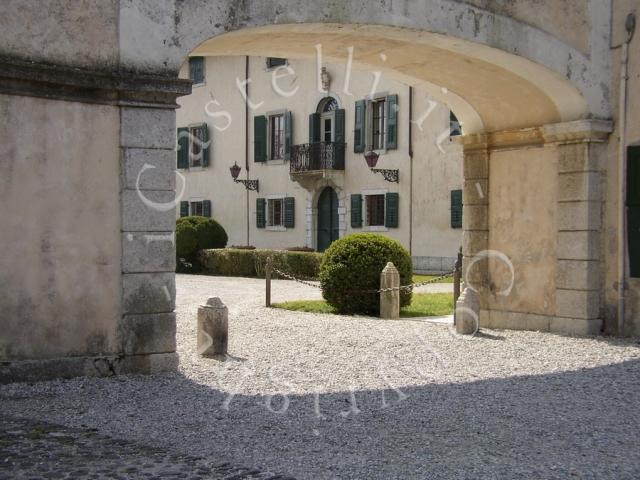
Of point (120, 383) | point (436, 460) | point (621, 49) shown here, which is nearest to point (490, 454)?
point (436, 460)

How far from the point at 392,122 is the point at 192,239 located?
6.77m

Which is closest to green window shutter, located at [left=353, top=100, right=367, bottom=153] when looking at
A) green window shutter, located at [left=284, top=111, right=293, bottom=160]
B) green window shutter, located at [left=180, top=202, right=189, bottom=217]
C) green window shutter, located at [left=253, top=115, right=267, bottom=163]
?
green window shutter, located at [left=284, top=111, right=293, bottom=160]

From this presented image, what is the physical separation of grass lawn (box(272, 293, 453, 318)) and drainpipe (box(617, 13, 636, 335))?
11.5 ft

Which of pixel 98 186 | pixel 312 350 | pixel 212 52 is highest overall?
pixel 212 52

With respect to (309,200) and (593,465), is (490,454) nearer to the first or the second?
(593,465)

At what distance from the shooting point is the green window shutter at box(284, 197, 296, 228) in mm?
25969

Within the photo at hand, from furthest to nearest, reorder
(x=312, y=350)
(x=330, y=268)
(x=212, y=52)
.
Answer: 1. (x=330, y=268)
2. (x=312, y=350)
3. (x=212, y=52)

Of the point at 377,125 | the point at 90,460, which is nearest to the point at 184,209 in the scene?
the point at 377,125

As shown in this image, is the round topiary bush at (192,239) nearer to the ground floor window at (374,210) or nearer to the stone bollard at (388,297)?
the ground floor window at (374,210)

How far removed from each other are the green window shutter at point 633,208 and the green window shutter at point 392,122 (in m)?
13.8

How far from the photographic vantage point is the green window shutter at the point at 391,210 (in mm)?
22828

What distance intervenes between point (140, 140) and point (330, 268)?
596cm

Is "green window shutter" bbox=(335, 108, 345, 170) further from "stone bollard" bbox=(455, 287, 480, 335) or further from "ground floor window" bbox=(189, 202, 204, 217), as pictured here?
"stone bollard" bbox=(455, 287, 480, 335)

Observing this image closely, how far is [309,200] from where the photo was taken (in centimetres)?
2553
